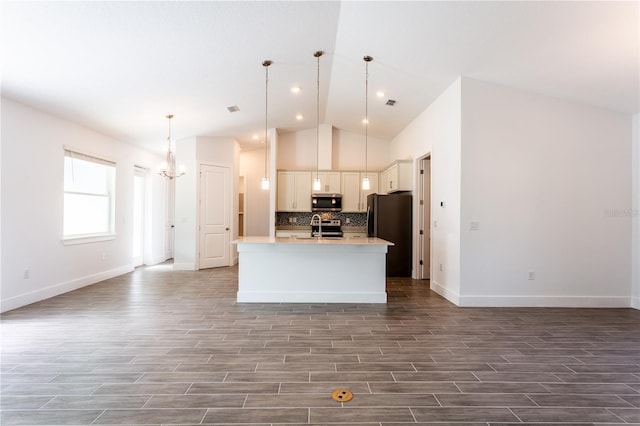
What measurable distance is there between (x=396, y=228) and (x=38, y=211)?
5839 mm

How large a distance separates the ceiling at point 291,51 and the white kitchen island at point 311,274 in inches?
98.5

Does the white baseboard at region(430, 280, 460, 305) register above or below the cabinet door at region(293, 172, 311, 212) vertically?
below

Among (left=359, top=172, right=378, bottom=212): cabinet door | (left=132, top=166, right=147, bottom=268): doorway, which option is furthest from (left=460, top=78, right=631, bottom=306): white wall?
(left=132, top=166, right=147, bottom=268): doorway

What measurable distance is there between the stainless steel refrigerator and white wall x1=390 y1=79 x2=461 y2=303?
90 centimetres

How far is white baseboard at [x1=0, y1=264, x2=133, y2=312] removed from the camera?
13.6ft

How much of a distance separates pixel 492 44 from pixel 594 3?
3.05 feet

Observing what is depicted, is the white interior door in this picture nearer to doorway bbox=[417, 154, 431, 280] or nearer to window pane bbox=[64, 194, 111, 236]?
window pane bbox=[64, 194, 111, 236]

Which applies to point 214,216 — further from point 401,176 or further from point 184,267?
point 401,176

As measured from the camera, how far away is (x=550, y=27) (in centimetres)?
320

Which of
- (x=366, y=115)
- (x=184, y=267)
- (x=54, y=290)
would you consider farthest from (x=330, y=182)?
(x=54, y=290)

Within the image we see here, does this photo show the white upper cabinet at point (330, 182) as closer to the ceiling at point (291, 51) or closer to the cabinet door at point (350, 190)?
the cabinet door at point (350, 190)

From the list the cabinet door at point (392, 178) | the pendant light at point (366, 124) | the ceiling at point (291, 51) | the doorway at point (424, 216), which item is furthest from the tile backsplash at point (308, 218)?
the ceiling at point (291, 51)

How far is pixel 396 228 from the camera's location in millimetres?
6484

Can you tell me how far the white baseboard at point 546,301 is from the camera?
4.44 meters
